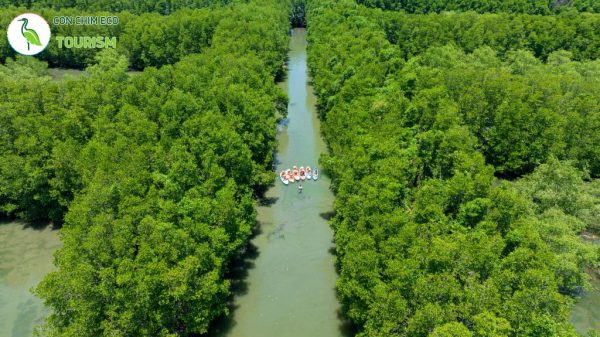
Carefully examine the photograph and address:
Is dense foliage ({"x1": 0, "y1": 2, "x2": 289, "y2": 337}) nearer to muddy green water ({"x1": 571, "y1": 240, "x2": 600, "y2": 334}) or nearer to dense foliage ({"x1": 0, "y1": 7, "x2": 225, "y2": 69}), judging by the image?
dense foliage ({"x1": 0, "y1": 7, "x2": 225, "y2": 69})

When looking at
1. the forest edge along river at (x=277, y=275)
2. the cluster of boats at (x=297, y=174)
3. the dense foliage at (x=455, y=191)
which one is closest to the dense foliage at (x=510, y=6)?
the dense foliage at (x=455, y=191)

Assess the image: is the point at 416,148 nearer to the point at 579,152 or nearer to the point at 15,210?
the point at 579,152

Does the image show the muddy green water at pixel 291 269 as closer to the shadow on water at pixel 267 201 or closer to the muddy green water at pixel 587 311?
the shadow on water at pixel 267 201

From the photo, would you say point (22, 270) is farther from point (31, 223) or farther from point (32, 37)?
point (32, 37)

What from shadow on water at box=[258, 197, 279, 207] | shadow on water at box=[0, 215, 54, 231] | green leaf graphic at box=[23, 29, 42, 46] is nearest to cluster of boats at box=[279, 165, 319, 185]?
shadow on water at box=[258, 197, 279, 207]

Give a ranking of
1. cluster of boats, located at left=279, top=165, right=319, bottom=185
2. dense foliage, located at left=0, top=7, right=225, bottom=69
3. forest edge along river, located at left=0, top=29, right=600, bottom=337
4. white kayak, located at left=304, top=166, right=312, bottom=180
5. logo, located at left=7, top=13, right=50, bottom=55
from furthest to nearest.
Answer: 1. dense foliage, located at left=0, top=7, right=225, bottom=69
2. logo, located at left=7, top=13, right=50, bottom=55
3. white kayak, located at left=304, top=166, right=312, bottom=180
4. cluster of boats, located at left=279, top=165, right=319, bottom=185
5. forest edge along river, located at left=0, top=29, right=600, bottom=337

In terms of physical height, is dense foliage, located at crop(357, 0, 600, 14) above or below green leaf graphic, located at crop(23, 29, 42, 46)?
above
